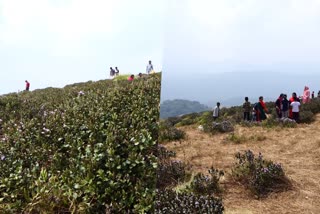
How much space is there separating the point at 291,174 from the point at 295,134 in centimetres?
33

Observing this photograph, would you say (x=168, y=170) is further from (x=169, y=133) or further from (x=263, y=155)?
(x=263, y=155)

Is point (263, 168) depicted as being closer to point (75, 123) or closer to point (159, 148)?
point (159, 148)

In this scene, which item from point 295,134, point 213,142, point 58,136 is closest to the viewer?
point 295,134

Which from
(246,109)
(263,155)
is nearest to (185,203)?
(263,155)

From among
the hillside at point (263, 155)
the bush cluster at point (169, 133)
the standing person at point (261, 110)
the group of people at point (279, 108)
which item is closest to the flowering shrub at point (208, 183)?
the hillside at point (263, 155)

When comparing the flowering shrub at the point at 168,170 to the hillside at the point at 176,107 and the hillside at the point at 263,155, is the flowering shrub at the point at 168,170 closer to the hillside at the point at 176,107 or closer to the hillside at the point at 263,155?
the hillside at the point at 263,155

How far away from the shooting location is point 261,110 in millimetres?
3045

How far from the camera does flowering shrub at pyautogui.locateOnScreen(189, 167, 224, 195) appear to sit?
276cm

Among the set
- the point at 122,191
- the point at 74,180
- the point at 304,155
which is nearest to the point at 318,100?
the point at 304,155

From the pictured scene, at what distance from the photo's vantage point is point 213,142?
9.89ft

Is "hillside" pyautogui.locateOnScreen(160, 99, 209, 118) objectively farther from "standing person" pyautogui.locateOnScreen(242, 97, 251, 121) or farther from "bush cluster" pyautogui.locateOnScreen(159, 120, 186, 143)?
"standing person" pyautogui.locateOnScreen(242, 97, 251, 121)

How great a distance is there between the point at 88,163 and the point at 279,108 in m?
1.95

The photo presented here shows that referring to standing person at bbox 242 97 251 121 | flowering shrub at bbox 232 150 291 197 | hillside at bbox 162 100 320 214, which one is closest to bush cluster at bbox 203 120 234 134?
hillside at bbox 162 100 320 214

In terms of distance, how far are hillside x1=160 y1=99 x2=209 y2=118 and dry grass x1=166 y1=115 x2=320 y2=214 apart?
30cm
